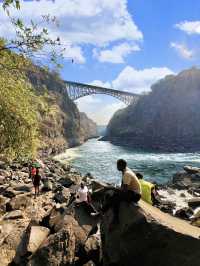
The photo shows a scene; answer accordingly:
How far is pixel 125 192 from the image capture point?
11.3m

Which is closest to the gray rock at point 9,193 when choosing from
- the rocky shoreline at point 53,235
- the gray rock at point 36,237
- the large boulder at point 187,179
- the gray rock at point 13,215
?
the rocky shoreline at point 53,235

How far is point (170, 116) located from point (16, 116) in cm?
15832

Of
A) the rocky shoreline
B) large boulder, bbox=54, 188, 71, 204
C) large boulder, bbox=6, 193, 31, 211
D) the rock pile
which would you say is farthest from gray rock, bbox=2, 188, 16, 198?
large boulder, bbox=54, 188, 71, 204

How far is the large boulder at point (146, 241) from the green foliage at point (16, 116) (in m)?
6.84

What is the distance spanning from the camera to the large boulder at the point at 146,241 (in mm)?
9891

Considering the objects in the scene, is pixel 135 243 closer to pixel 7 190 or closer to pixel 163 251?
pixel 163 251

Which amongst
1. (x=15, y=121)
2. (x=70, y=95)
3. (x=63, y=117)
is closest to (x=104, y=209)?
(x=15, y=121)

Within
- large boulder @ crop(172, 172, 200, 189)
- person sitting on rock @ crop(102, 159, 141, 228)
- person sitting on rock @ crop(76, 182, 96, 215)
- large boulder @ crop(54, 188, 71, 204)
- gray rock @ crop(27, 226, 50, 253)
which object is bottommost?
large boulder @ crop(172, 172, 200, 189)

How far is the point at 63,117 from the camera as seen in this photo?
512 ft

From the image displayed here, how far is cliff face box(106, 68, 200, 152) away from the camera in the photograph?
158m

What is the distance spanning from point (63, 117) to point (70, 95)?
58.5ft

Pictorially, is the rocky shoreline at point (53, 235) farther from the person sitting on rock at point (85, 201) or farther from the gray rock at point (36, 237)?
the person sitting on rock at point (85, 201)

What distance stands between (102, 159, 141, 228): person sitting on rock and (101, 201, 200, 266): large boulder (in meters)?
0.19

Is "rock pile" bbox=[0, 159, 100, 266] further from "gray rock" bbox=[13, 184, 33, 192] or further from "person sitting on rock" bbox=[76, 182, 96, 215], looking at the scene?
"gray rock" bbox=[13, 184, 33, 192]
